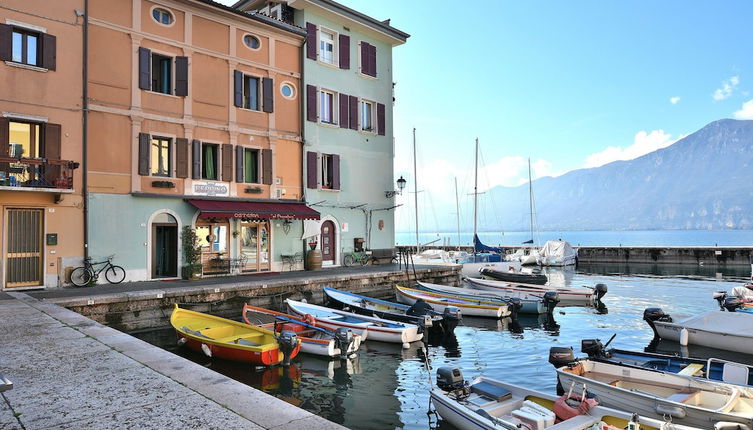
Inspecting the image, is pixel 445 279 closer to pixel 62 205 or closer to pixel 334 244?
pixel 334 244

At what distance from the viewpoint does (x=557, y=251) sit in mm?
46969

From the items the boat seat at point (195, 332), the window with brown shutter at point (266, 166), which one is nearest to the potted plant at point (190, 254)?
the window with brown shutter at point (266, 166)

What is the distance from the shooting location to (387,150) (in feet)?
98.8

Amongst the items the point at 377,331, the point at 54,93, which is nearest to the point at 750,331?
the point at 377,331

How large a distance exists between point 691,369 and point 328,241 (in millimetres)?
19606

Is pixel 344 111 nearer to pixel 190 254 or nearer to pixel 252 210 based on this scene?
pixel 252 210

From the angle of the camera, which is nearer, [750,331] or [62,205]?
[750,331]

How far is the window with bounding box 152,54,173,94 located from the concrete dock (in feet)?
37.8

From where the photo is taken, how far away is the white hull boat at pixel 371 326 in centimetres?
1445

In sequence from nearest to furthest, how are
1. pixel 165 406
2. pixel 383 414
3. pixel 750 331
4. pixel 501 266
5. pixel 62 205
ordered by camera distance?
pixel 165 406 < pixel 383 414 < pixel 750 331 < pixel 62 205 < pixel 501 266

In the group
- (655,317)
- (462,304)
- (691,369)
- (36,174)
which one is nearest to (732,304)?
(655,317)

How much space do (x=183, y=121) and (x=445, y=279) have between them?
51.7 ft

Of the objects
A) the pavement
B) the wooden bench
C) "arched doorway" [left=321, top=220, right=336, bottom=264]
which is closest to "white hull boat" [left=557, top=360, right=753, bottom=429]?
the pavement

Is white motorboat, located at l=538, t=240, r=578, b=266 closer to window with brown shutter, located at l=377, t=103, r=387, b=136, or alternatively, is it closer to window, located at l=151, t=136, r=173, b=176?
window with brown shutter, located at l=377, t=103, r=387, b=136
